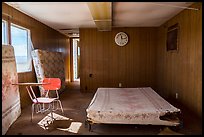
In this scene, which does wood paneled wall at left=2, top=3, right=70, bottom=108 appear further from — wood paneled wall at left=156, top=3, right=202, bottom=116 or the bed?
wood paneled wall at left=156, top=3, right=202, bottom=116

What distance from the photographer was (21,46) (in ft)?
15.2

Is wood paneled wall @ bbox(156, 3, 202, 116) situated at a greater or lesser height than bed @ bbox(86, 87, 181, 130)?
greater

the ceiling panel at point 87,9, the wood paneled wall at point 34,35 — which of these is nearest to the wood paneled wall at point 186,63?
the ceiling panel at point 87,9

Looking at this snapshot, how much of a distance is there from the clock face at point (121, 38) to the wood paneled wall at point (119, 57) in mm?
107

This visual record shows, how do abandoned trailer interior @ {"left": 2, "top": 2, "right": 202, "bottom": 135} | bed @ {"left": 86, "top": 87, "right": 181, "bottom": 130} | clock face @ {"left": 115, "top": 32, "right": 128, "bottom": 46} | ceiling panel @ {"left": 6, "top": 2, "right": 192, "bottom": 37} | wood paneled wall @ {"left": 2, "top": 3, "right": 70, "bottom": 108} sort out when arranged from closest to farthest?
bed @ {"left": 86, "top": 87, "right": 181, "bottom": 130} → abandoned trailer interior @ {"left": 2, "top": 2, "right": 202, "bottom": 135} → ceiling panel @ {"left": 6, "top": 2, "right": 192, "bottom": 37} → wood paneled wall @ {"left": 2, "top": 3, "right": 70, "bottom": 108} → clock face @ {"left": 115, "top": 32, "right": 128, "bottom": 46}

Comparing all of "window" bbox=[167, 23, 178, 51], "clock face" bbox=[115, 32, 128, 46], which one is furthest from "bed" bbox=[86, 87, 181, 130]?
"clock face" bbox=[115, 32, 128, 46]

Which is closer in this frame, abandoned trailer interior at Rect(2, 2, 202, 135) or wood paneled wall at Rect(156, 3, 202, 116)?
abandoned trailer interior at Rect(2, 2, 202, 135)

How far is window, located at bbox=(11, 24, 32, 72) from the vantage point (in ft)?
14.0

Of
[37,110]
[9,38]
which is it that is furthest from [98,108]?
[9,38]

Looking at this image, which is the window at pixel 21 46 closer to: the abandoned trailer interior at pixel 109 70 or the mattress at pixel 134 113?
the abandoned trailer interior at pixel 109 70

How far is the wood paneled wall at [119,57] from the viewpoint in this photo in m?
6.64

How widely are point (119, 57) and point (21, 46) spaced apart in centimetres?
319

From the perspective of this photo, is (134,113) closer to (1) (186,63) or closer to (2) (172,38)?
(1) (186,63)

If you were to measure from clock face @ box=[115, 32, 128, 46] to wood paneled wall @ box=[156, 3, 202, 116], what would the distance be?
131cm
